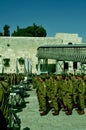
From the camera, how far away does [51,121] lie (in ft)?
39.8

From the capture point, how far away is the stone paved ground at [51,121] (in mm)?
11109

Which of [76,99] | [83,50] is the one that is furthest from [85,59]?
[76,99]

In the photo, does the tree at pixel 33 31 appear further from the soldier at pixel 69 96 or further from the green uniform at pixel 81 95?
the soldier at pixel 69 96

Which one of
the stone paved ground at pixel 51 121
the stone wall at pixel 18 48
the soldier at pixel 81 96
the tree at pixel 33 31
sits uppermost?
the tree at pixel 33 31

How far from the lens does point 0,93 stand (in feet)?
26.5

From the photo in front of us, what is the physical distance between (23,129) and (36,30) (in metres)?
73.5

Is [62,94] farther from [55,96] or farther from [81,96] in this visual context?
[81,96]

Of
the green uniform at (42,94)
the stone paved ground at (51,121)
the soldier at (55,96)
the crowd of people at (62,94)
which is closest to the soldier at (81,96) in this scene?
the crowd of people at (62,94)

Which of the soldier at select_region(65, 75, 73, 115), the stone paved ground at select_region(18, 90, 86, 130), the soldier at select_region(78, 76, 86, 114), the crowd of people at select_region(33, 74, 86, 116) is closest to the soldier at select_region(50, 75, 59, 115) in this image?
the crowd of people at select_region(33, 74, 86, 116)

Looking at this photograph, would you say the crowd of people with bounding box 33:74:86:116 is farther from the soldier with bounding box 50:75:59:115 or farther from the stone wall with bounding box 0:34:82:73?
the stone wall with bounding box 0:34:82:73

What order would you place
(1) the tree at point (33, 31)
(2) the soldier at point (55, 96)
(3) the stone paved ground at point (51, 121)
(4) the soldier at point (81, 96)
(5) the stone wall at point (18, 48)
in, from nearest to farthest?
(3) the stone paved ground at point (51, 121), (2) the soldier at point (55, 96), (4) the soldier at point (81, 96), (5) the stone wall at point (18, 48), (1) the tree at point (33, 31)

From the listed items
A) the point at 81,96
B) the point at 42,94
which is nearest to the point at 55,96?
the point at 42,94

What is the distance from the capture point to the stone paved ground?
11.1m

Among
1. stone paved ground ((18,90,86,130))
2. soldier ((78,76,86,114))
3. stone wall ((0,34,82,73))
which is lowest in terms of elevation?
stone paved ground ((18,90,86,130))
